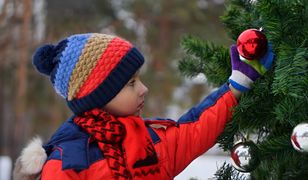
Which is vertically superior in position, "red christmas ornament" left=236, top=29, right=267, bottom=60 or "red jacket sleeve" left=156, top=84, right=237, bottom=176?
"red christmas ornament" left=236, top=29, right=267, bottom=60

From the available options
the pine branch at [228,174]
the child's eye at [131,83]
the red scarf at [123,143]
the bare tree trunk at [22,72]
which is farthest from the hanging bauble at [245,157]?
the bare tree trunk at [22,72]

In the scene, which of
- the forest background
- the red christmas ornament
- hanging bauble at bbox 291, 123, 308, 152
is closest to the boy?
the red christmas ornament

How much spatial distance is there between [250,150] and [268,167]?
6 cm

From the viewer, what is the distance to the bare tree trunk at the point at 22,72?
29.5 ft

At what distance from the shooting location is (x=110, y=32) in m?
11.0

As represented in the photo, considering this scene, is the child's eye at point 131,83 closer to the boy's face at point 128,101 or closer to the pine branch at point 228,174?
the boy's face at point 128,101

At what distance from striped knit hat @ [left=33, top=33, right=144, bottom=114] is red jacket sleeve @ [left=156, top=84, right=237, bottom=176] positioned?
7.5 inches

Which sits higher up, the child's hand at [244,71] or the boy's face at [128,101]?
the child's hand at [244,71]

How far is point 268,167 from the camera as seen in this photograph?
4.08ft

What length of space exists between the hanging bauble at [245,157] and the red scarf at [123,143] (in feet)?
0.78

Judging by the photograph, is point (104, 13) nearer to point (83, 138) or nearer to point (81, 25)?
point (81, 25)

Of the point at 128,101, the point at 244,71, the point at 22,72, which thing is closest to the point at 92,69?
the point at 128,101

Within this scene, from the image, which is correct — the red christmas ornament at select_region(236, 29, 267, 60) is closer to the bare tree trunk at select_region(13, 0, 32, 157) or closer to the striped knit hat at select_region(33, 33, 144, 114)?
the striped knit hat at select_region(33, 33, 144, 114)

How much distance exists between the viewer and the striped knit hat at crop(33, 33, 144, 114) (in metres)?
1.45
